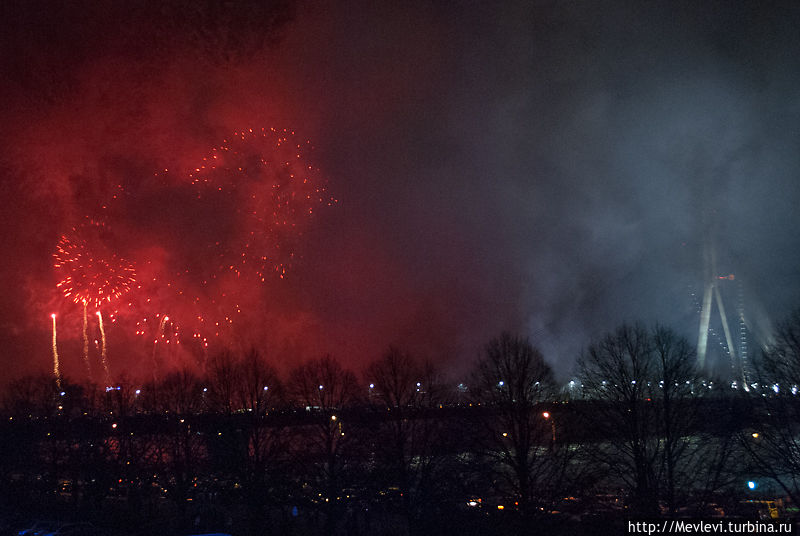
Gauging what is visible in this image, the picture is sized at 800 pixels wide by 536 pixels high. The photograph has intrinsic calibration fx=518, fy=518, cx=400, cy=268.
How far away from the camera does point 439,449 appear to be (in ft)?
112

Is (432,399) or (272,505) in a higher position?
(432,399)

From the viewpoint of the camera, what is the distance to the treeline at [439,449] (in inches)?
1059

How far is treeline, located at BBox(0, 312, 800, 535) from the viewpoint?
1059 inches

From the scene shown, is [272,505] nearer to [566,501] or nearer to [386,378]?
[386,378]

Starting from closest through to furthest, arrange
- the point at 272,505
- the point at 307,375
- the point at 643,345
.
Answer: the point at 643,345 → the point at 272,505 → the point at 307,375

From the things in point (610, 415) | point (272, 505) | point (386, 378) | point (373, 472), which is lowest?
point (272, 505)

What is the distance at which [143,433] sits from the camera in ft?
148

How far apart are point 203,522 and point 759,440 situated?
33.7m

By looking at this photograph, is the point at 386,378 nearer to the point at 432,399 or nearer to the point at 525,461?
the point at 432,399

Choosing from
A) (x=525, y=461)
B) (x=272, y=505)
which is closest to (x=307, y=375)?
(x=272, y=505)

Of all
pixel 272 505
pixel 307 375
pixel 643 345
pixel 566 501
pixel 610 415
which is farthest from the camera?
pixel 307 375

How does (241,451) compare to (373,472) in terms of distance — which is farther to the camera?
(241,451)

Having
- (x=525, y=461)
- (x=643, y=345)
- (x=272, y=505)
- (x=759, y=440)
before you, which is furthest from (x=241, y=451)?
(x=759, y=440)

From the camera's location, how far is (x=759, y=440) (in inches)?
1235
